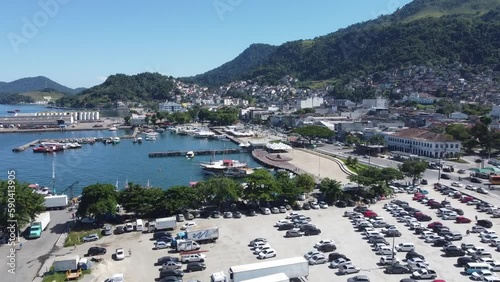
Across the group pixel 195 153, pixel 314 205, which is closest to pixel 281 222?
pixel 314 205

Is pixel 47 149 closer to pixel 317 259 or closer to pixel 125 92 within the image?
pixel 317 259

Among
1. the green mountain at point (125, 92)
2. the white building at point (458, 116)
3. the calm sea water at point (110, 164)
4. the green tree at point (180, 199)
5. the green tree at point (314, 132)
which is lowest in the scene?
the calm sea water at point (110, 164)

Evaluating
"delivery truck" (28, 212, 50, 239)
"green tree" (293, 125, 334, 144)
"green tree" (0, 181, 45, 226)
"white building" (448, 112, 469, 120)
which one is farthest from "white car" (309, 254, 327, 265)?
"white building" (448, 112, 469, 120)

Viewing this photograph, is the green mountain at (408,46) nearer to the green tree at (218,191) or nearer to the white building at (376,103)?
the white building at (376,103)

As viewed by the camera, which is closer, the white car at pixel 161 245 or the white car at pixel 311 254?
the white car at pixel 311 254

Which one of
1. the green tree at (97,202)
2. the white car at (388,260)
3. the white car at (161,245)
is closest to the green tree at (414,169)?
the white car at (388,260)

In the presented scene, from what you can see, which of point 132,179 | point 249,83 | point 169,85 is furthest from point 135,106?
point 132,179
